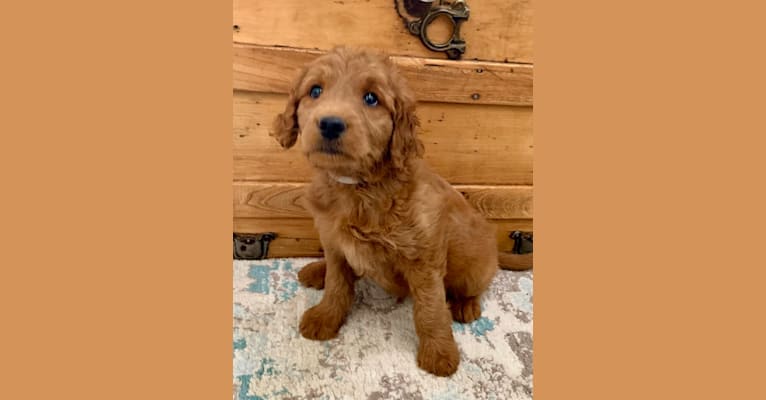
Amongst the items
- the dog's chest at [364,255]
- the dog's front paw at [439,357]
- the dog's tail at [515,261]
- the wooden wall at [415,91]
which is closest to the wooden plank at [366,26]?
the wooden wall at [415,91]

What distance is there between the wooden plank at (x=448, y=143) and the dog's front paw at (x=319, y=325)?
0.97 meters

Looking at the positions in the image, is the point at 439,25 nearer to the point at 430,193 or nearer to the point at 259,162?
the point at 430,193

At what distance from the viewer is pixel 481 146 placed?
3.13m

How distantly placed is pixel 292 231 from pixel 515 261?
1.63 m

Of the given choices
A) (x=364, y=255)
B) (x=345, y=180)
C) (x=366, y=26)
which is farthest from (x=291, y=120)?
(x=366, y=26)

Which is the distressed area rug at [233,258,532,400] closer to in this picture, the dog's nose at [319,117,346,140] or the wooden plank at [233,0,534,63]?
the dog's nose at [319,117,346,140]

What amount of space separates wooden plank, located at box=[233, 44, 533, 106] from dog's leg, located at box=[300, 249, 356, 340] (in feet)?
3.65

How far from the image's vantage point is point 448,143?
121 inches

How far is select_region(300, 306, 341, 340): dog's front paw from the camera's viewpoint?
2471 millimetres

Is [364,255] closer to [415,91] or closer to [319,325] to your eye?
[319,325]

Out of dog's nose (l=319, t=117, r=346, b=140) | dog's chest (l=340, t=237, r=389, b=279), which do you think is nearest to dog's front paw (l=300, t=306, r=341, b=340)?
dog's chest (l=340, t=237, r=389, b=279)

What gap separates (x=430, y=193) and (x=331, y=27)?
1.24 meters

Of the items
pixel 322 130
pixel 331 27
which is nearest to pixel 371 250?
pixel 322 130

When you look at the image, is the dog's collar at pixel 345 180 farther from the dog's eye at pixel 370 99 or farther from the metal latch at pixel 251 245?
the metal latch at pixel 251 245
